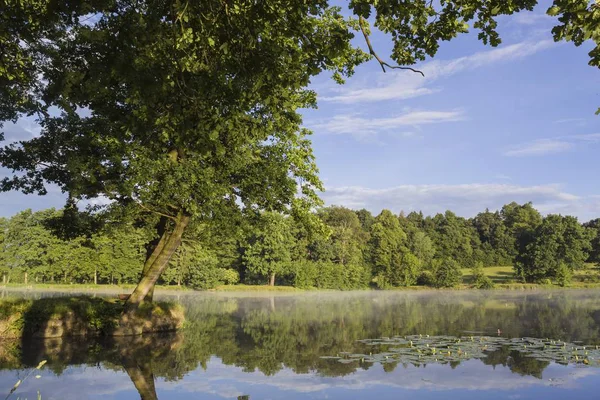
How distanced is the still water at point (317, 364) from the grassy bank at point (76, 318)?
133cm

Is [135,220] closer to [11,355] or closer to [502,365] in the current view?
[11,355]

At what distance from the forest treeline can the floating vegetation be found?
1199 inches

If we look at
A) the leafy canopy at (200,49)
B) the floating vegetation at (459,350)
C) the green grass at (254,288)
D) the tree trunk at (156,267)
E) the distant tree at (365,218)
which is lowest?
the green grass at (254,288)

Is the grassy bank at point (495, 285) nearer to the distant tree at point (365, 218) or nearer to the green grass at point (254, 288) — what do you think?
the green grass at point (254, 288)

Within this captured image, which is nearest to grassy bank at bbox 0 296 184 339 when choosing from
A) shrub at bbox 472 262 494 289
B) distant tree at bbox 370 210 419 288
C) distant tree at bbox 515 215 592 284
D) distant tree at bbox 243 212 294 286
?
distant tree at bbox 243 212 294 286

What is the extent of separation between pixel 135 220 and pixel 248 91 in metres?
18.2

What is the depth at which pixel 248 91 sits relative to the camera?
7.96m

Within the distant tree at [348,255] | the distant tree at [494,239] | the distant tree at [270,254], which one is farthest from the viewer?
the distant tree at [494,239]

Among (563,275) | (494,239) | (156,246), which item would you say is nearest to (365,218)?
(494,239)

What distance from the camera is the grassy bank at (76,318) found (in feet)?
60.0

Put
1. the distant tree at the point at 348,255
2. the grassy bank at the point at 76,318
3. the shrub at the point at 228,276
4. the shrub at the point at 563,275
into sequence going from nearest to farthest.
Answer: the grassy bank at the point at 76,318 → the shrub at the point at 228,276 → the shrub at the point at 563,275 → the distant tree at the point at 348,255

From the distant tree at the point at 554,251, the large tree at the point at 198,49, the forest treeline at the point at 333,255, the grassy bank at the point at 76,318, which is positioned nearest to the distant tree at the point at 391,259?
the forest treeline at the point at 333,255

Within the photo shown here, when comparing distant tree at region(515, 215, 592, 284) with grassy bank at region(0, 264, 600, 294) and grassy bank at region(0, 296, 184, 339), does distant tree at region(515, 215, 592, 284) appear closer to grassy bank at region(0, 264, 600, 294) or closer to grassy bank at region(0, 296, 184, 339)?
grassy bank at region(0, 264, 600, 294)

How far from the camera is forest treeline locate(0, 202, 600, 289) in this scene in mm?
65125
